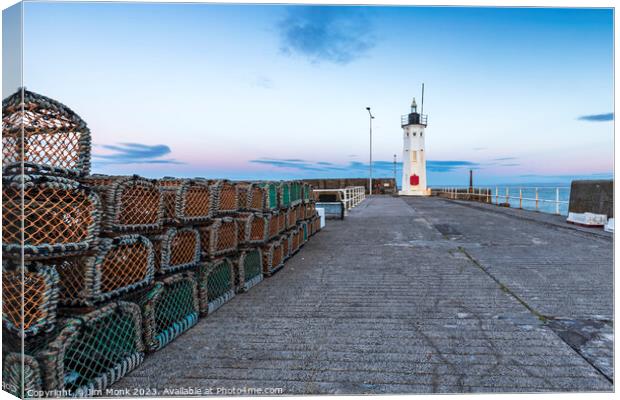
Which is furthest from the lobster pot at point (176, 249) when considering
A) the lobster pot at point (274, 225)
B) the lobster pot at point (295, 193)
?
the lobster pot at point (295, 193)

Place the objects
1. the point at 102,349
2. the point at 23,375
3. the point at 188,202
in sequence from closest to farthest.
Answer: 1. the point at 23,375
2. the point at 102,349
3. the point at 188,202

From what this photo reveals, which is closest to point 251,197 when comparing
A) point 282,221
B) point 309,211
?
point 282,221

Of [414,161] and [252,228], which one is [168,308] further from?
[414,161]

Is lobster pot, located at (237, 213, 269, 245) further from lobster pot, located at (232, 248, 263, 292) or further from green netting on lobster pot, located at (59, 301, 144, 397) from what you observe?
green netting on lobster pot, located at (59, 301, 144, 397)

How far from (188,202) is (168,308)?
1.14m

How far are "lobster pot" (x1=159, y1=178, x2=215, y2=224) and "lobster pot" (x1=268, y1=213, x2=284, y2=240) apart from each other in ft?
5.16

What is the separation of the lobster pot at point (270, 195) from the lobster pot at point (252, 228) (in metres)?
0.38

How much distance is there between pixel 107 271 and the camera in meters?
2.70

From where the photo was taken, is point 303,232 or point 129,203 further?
point 303,232

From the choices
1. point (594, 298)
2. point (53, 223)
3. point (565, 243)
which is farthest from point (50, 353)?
point (565, 243)

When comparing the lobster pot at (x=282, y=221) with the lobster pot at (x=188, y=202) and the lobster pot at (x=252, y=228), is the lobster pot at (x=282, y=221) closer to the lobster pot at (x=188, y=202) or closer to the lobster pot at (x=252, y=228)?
the lobster pot at (x=252, y=228)

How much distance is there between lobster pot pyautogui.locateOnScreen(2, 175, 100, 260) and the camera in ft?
7.09

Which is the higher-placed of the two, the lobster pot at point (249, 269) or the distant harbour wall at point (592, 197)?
the distant harbour wall at point (592, 197)

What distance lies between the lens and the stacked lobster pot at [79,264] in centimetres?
220
